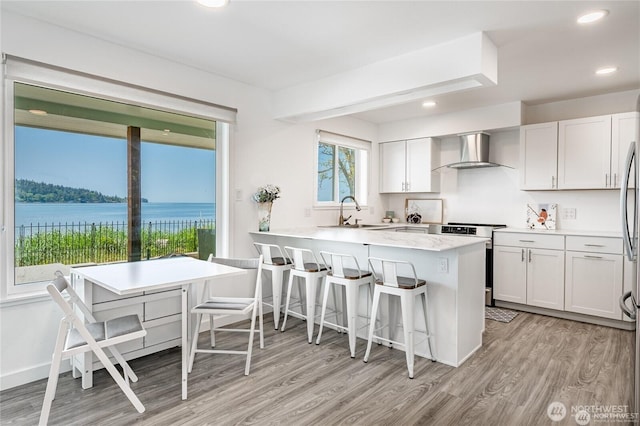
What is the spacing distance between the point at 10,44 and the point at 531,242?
5.16 metres

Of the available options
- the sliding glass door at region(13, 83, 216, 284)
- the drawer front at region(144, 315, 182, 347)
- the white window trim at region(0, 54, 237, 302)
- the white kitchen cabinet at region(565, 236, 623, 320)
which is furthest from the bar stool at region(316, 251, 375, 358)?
the white kitchen cabinet at region(565, 236, 623, 320)

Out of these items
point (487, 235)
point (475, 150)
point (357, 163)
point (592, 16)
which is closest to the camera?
point (592, 16)

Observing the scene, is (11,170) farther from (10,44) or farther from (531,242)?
(531,242)

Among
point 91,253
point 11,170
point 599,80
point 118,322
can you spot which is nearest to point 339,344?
point 118,322

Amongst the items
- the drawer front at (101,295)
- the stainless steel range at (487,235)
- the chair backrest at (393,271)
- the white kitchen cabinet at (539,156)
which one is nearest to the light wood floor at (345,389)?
the drawer front at (101,295)

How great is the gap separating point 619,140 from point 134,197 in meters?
4.99

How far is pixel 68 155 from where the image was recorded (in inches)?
112

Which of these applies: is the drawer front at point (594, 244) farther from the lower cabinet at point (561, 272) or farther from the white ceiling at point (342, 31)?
the white ceiling at point (342, 31)

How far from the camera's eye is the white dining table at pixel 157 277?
2186 millimetres

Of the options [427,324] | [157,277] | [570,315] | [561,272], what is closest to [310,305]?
[427,324]

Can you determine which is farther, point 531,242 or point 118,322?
point 531,242

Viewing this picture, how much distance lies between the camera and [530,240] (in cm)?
Answer: 425

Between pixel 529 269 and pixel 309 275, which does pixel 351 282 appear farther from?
pixel 529 269

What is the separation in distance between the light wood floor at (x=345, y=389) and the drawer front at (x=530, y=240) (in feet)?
3.81
